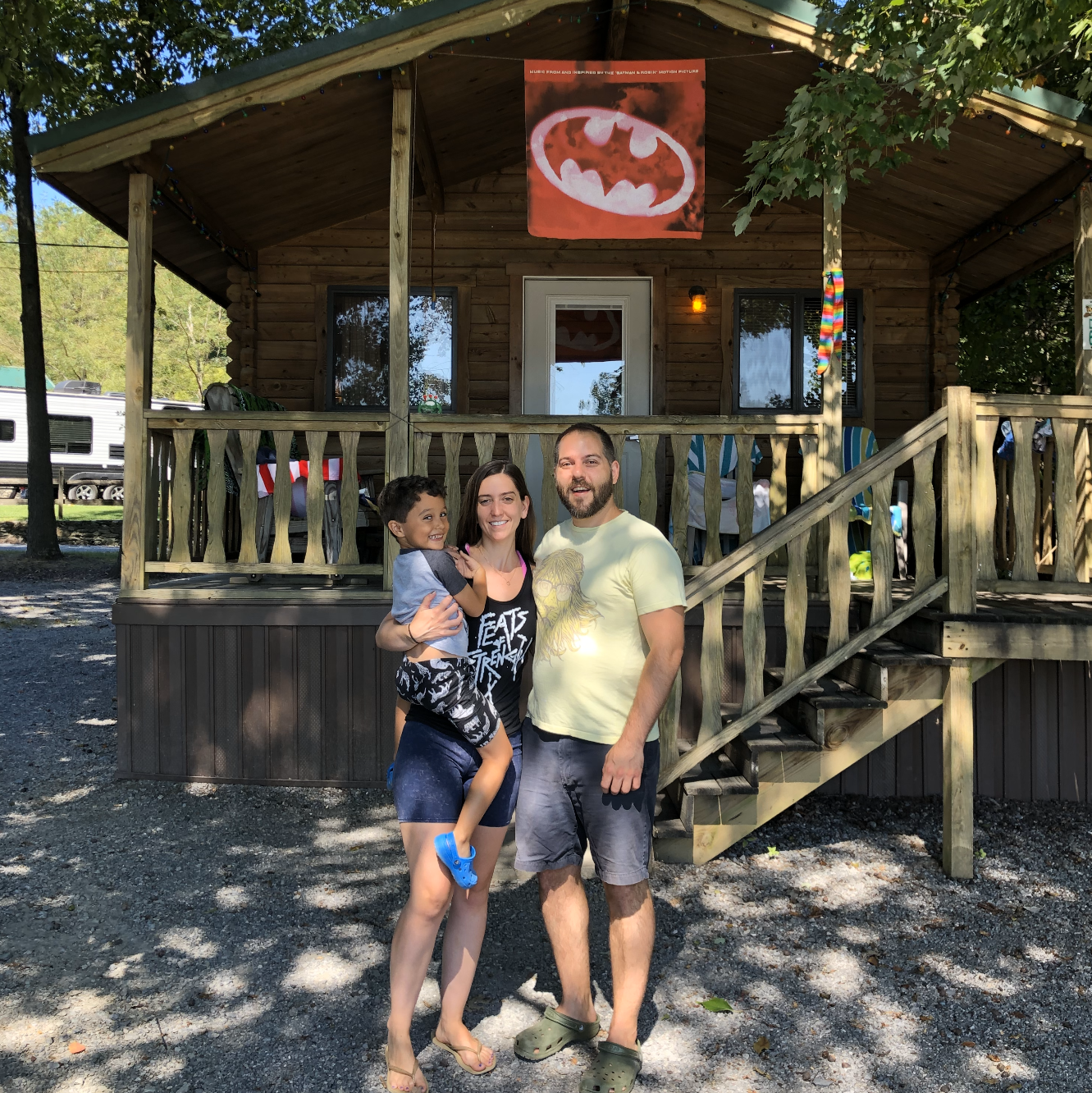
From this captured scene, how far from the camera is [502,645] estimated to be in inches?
112

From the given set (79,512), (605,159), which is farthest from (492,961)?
(79,512)

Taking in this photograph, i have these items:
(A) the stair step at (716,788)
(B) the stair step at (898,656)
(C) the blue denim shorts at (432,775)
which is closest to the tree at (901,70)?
(B) the stair step at (898,656)

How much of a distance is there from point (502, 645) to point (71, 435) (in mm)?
30497

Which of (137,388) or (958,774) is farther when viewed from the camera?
(137,388)

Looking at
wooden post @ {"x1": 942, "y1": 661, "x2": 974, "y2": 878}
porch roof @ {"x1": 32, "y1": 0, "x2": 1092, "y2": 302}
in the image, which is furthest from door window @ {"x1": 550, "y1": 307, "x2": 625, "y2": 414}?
wooden post @ {"x1": 942, "y1": 661, "x2": 974, "y2": 878}

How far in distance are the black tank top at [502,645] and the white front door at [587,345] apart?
5721 millimetres

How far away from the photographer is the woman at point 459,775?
2650 millimetres

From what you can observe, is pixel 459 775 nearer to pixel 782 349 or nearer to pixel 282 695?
pixel 282 695

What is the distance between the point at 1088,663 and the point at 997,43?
343 cm

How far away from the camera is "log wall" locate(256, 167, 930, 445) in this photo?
8438 mm

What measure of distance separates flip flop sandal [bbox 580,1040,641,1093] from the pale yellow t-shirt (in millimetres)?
881

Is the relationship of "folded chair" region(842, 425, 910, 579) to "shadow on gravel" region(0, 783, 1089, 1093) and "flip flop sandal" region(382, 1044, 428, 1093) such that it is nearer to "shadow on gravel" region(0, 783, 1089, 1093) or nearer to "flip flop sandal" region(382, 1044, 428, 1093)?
"shadow on gravel" region(0, 783, 1089, 1093)

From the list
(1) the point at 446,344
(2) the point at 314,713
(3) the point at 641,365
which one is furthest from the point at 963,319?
(2) the point at 314,713

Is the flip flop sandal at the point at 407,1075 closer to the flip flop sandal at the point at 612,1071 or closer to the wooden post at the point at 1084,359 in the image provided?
the flip flop sandal at the point at 612,1071
